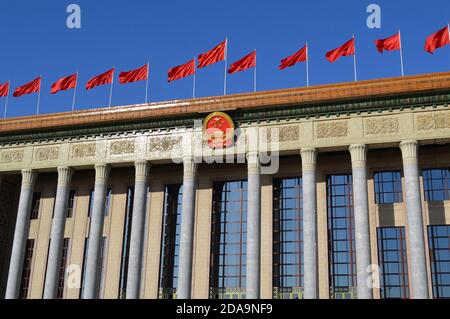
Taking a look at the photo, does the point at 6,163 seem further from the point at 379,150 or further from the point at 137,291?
the point at 379,150

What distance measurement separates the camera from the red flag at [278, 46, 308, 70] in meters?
33.5

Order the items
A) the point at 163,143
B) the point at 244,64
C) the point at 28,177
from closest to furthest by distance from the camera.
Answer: the point at 163,143 → the point at 244,64 → the point at 28,177

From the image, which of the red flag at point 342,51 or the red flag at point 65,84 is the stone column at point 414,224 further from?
the red flag at point 65,84

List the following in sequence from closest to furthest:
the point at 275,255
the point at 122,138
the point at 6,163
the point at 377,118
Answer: the point at 377,118, the point at 275,255, the point at 122,138, the point at 6,163

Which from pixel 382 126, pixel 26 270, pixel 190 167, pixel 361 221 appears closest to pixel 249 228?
pixel 190 167

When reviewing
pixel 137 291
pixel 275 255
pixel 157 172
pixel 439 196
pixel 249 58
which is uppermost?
pixel 249 58

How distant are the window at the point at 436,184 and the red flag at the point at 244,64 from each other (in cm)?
1224

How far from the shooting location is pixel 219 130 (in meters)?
32.6

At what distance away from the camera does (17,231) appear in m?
35.2

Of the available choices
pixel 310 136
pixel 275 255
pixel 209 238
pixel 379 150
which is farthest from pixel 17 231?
pixel 379 150

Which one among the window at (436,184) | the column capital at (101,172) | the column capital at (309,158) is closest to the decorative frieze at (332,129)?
the column capital at (309,158)

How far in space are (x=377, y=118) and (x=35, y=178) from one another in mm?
22246

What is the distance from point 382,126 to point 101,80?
19.0 metres

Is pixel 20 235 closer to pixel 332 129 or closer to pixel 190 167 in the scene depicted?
pixel 190 167
